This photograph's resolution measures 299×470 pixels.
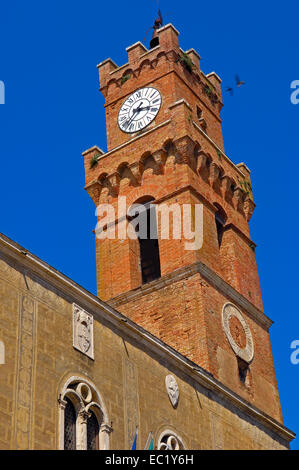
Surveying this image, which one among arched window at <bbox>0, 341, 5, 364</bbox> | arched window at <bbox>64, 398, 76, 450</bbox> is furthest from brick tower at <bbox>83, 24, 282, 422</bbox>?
arched window at <bbox>0, 341, 5, 364</bbox>

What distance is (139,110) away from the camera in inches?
1341

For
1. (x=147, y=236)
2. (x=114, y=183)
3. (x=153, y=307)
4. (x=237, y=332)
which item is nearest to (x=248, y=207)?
(x=147, y=236)

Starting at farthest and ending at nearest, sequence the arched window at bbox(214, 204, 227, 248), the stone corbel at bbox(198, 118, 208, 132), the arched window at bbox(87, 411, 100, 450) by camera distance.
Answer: the stone corbel at bbox(198, 118, 208, 132) → the arched window at bbox(214, 204, 227, 248) → the arched window at bbox(87, 411, 100, 450)

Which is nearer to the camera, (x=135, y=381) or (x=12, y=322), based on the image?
(x=12, y=322)

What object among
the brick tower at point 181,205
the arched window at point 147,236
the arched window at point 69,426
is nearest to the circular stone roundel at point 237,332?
the brick tower at point 181,205

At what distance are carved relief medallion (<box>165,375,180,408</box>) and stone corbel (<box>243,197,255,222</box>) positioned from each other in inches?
495

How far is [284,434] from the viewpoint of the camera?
2769cm

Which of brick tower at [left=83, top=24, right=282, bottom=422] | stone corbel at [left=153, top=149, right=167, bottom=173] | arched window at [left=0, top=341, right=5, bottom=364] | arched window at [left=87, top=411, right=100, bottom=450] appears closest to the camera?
arched window at [left=0, top=341, right=5, bottom=364]

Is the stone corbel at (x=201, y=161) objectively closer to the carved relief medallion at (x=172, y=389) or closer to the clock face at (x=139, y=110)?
the clock face at (x=139, y=110)

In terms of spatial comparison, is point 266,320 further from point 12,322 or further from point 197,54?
point 12,322

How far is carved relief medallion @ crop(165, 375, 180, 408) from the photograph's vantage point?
22.6 meters

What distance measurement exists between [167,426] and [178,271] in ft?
26.2

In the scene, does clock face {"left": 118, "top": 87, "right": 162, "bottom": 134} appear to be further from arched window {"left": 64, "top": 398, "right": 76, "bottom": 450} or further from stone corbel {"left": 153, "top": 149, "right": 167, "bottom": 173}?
arched window {"left": 64, "top": 398, "right": 76, "bottom": 450}
